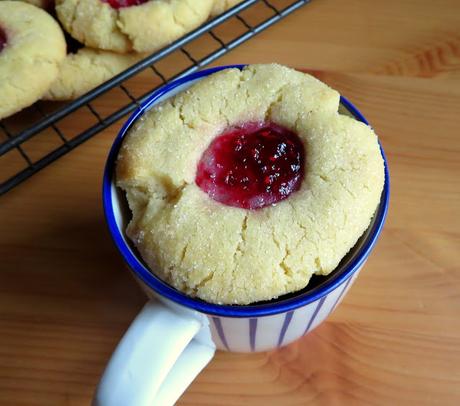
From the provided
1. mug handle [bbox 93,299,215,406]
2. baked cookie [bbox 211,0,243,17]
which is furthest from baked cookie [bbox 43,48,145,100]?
mug handle [bbox 93,299,215,406]

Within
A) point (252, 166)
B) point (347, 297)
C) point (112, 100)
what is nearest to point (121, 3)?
point (112, 100)

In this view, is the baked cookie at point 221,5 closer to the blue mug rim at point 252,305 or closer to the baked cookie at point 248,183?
the baked cookie at point 248,183

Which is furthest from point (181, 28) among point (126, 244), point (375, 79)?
point (126, 244)

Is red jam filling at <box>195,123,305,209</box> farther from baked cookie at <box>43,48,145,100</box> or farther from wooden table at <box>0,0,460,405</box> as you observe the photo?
baked cookie at <box>43,48,145,100</box>

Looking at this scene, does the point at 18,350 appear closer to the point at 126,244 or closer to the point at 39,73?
the point at 126,244

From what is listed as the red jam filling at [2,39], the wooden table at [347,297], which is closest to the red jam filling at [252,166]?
the wooden table at [347,297]
